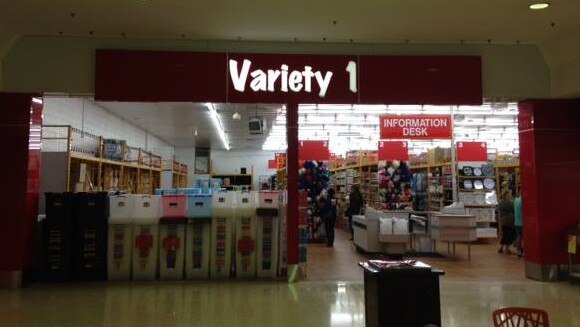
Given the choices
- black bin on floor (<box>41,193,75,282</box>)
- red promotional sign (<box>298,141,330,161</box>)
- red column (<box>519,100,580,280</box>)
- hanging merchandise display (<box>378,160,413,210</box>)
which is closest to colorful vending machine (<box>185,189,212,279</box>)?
black bin on floor (<box>41,193,75,282</box>)

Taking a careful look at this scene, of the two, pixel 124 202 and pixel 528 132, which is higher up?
pixel 528 132

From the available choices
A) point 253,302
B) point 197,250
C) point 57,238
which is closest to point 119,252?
point 57,238

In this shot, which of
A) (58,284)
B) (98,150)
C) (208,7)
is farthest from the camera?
(98,150)

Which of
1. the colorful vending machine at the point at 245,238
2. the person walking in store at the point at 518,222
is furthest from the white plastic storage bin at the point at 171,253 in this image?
the person walking in store at the point at 518,222

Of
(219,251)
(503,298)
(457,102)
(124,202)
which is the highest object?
(457,102)

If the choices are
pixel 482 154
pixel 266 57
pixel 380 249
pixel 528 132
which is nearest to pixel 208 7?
pixel 266 57

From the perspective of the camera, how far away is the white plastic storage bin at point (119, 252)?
293 inches

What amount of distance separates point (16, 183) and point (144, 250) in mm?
2119

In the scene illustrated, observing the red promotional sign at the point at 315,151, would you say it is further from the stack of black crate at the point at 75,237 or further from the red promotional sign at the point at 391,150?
the stack of black crate at the point at 75,237

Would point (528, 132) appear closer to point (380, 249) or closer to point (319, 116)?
point (380, 249)

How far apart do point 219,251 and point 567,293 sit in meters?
5.15

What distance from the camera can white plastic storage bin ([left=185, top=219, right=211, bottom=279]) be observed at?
7594 mm

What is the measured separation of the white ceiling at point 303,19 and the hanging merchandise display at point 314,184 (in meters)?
5.57

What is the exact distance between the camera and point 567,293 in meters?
6.66
